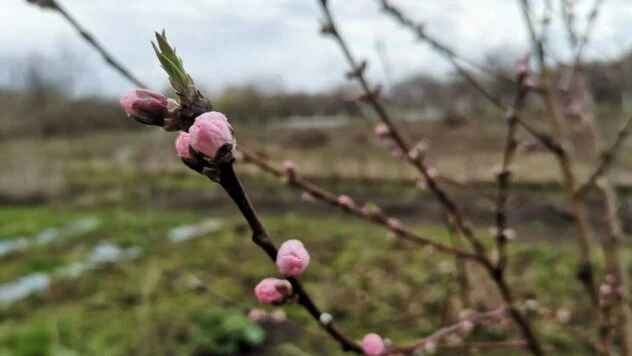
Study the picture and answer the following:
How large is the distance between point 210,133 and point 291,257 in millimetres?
153

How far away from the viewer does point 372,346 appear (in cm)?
68

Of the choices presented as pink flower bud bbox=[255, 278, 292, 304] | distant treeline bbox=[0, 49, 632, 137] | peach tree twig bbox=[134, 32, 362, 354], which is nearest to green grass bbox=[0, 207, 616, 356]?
pink flower bud bbox=[255, 278, 292, 304]

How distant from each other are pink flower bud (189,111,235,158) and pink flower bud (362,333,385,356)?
0.36m

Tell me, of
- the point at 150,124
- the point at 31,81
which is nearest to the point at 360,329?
the point at 150,124

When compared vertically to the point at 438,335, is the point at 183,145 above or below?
below

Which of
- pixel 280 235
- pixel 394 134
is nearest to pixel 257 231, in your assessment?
pixel 394 134

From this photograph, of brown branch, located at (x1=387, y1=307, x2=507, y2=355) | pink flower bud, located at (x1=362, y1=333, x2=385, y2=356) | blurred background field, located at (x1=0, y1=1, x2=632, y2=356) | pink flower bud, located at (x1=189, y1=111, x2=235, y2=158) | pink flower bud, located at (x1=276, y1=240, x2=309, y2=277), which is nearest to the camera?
pink flower bud, located at (x1=189, y1=111, x2=235, y2=158)

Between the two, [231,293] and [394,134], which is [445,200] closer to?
[394,134]

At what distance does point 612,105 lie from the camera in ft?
37.9

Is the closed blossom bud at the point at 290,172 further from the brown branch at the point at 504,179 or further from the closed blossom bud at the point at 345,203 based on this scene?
the brown branch at the point at 504,179

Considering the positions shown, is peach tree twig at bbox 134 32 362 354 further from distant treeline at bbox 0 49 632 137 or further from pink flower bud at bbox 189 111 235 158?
distant treeline at bbox 0 49 632 137

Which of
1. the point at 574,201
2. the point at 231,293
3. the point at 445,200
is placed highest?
the point at 231,293

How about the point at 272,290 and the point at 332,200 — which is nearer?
the point at 272,290

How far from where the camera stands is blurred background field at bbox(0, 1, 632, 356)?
405 centimetres
